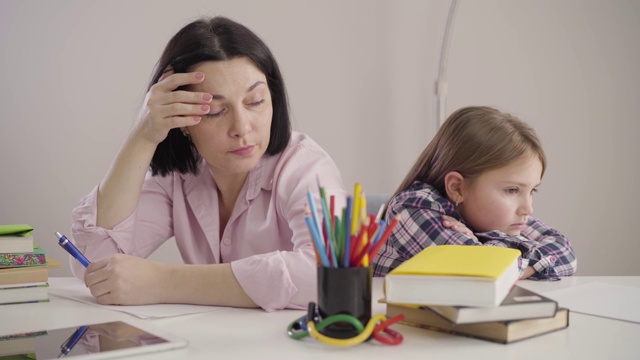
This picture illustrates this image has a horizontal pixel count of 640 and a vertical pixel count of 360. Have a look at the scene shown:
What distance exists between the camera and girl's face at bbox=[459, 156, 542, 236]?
5.13ft

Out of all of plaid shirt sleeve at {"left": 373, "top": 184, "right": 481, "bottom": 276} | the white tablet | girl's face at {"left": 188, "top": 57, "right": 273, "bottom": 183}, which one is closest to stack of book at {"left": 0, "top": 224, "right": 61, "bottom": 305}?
the white tablet

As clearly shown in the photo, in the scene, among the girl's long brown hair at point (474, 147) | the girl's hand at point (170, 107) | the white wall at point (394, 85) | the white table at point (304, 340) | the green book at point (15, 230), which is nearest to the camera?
the white table at point (304, 340)

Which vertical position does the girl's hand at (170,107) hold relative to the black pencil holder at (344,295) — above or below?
above

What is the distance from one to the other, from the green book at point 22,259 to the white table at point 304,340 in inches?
2.9

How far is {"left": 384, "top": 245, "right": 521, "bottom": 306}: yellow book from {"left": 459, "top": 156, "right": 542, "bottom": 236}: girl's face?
0.54 meters

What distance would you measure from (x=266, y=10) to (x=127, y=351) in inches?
82.2

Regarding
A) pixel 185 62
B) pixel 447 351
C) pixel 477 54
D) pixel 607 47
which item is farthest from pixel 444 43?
pixel 447 351

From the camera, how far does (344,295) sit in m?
0.93

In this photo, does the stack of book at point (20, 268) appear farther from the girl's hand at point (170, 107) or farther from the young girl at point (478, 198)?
the young girl at point (478, 198)

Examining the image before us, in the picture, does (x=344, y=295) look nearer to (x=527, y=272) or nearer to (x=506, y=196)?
(x=527, y=272)

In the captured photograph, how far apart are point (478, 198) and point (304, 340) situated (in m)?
0.74

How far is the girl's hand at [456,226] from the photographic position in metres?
1.48

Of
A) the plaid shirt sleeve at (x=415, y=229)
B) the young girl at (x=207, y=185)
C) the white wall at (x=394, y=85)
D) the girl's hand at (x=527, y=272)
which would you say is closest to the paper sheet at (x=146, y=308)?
the young girl at (x=207, y=185)

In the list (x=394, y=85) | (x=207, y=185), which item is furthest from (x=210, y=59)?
(x=394, y=85)
